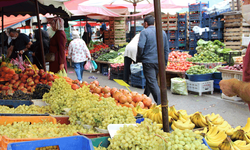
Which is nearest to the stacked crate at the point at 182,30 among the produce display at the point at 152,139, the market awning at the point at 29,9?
the market awning at the point at 29,9

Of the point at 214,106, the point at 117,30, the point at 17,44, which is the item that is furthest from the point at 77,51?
the point at 117,30

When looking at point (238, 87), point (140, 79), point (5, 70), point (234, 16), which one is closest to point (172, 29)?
point (234, 16)

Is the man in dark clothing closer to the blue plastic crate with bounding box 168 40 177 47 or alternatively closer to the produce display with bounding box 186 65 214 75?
the produce display with bounding box 186 65 214 75

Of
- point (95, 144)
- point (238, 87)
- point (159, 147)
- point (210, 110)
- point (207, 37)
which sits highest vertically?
point (207, 37)

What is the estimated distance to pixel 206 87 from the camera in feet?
23.2

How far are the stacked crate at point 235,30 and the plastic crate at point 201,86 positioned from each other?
3852mm

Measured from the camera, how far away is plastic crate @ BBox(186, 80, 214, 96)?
6986 mm

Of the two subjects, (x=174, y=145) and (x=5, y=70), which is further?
(x=5, y=70)

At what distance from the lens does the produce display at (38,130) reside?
1913mm

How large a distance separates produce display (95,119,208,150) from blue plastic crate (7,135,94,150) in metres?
0.21

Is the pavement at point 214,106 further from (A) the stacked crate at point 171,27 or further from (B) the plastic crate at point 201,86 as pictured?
(A) the stacked crate at point 171,27

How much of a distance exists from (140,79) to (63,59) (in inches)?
125

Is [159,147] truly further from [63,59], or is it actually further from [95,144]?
[63,59]

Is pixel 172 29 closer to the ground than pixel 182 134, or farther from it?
farther from it
